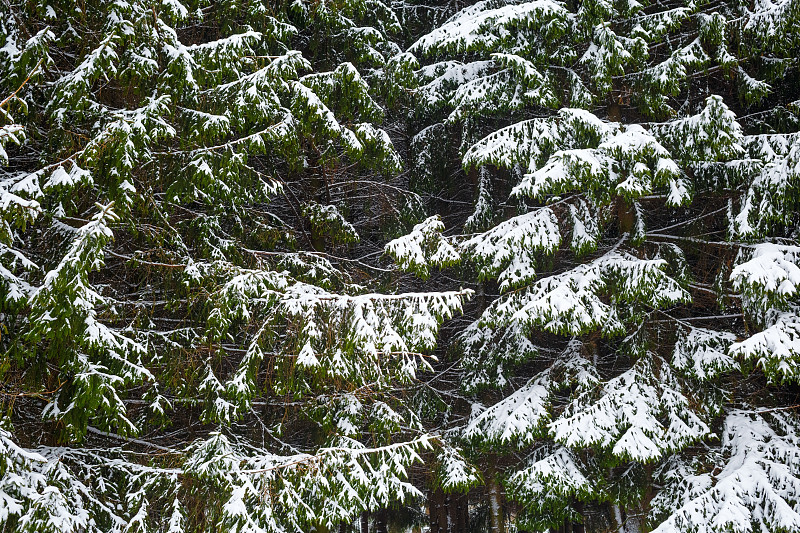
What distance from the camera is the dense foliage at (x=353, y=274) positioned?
538 centimetres

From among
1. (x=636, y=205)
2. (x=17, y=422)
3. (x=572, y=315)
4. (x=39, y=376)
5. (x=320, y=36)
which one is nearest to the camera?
(x=39, y=376)

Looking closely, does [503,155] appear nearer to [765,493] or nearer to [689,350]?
[689,350]

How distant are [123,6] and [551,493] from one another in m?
6.93

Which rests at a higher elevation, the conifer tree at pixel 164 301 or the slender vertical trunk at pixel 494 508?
the conifer tree at pixel 164 301

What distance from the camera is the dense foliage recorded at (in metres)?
5.38

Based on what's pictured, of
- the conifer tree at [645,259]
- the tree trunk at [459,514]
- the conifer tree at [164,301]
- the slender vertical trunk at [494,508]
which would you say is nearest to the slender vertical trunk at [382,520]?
Result: the tree trunk at [459,514]

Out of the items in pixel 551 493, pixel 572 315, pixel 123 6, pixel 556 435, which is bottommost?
pixel 551 493

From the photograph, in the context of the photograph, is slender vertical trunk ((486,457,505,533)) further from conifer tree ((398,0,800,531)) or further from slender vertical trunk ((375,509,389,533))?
slender vertical trunk ((375,509,389,533))

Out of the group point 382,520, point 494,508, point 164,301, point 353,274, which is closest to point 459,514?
point 382,520

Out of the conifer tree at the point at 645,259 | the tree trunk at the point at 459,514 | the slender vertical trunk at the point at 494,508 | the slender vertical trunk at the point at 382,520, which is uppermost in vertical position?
the conifer tree at the point at 645,259

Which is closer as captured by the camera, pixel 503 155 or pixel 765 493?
pixel 765 493

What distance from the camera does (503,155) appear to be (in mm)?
7402

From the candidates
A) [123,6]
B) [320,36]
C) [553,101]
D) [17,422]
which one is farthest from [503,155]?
[17,422]

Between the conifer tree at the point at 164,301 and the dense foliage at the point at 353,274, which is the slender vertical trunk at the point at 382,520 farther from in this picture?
the conifer tree at the point at 164,301
